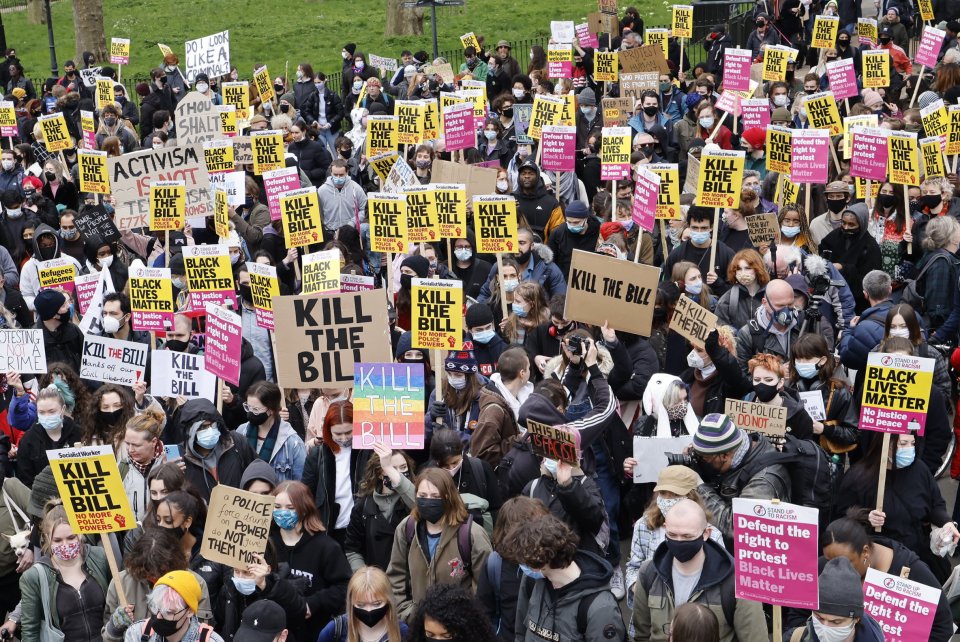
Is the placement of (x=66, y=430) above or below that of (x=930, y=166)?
below

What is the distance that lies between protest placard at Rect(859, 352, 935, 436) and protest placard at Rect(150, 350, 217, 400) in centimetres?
476

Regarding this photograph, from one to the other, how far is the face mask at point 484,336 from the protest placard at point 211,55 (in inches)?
568

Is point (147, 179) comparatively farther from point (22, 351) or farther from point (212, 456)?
point (212, 456)

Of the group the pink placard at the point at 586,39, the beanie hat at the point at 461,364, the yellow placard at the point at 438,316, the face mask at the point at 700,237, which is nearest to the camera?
the beanie hat at the point at 461,364

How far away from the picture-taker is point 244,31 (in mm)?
41344

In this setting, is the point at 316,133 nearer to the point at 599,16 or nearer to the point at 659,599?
the point at 599,16

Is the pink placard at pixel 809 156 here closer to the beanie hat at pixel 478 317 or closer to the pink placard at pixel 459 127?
the pink placard at pixel 459 127

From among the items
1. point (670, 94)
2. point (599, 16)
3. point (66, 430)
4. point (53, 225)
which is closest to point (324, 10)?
point (599, 16)

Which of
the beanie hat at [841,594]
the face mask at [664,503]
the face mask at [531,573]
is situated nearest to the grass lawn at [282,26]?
the face mask at [664,503]

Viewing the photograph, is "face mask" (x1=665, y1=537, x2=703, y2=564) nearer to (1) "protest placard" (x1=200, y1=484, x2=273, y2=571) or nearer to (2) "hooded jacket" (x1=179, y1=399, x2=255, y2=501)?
(1) "protest placard" (x1=200, y1=484, x2=273, y2=571)

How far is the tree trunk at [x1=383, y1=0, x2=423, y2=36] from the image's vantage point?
126 feet

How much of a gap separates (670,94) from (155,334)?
433 inches

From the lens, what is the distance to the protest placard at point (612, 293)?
9555 millimetres

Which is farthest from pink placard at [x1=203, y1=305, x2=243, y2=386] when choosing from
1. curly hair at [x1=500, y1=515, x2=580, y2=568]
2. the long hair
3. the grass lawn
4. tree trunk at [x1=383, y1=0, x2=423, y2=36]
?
tree trunk at [x1=383, y1=0, x2=423, y2=36]
